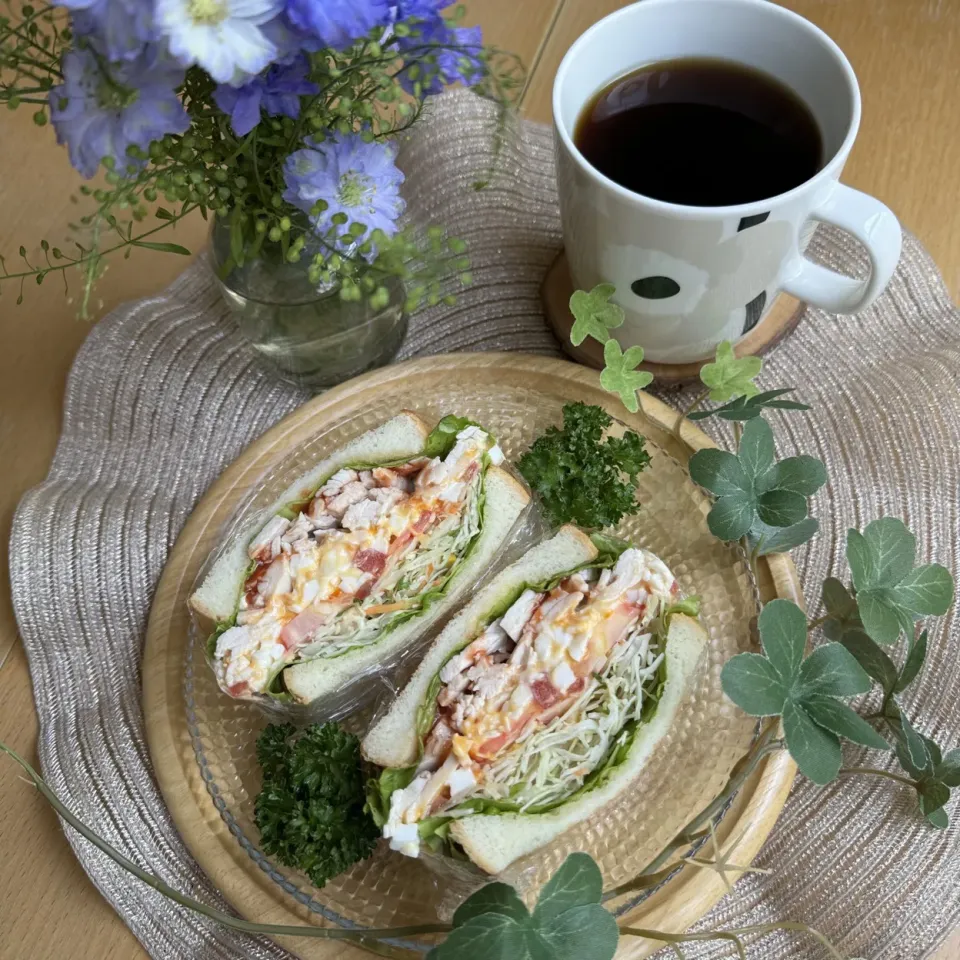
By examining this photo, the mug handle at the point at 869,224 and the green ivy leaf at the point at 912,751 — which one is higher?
the mug handle at the point at 869,224

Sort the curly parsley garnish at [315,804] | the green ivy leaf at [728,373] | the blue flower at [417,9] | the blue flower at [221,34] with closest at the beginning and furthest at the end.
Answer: the blue flower at [221,34], the blue flower at [417,9], the curly parsley garnish at [315,804], the green ivy leaf at [728,373]

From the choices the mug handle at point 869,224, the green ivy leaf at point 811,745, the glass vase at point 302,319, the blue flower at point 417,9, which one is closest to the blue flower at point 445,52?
the blue flower at point 417,9

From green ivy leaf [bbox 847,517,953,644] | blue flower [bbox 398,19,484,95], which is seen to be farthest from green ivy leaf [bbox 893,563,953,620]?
blue flower [bbox 398,19,484,95]

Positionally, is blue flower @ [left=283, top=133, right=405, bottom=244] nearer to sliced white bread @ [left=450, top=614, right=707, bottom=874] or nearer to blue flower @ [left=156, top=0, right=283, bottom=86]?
blue flower @ [left=156, top=0, right=283, bottom=86]

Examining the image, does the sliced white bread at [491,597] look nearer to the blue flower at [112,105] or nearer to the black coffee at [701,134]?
the black coffee at [701,134]

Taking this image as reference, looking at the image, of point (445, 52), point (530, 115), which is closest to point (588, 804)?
point (445, 52)

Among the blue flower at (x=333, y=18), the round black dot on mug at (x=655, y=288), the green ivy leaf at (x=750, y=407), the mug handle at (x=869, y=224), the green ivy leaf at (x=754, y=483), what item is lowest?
the green ivy leaf at (x=754, y=483)

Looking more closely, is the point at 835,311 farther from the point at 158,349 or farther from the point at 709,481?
the point at 158,349
